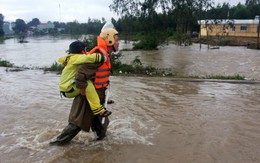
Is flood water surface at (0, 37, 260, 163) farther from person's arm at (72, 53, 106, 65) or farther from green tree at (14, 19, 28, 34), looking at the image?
green tree at (14, 19, 28, 34)

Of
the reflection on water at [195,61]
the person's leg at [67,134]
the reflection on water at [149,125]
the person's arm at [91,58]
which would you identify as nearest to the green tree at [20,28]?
the reflection on water at [195,61]

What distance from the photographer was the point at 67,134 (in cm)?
434

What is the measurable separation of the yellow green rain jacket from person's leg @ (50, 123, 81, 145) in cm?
57

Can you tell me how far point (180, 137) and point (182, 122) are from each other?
77 cm

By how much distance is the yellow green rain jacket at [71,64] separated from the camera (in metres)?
3.90

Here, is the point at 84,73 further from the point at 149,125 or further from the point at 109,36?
the point at 149,125

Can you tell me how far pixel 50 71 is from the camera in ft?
39.8

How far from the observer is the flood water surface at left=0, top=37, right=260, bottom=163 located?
4.16 m

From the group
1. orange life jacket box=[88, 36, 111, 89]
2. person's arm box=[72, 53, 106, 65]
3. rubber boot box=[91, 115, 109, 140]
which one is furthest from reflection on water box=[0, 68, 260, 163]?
person's arm box=[72, 53, 106, 65]

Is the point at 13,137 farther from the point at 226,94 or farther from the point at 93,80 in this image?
the point at 226,94

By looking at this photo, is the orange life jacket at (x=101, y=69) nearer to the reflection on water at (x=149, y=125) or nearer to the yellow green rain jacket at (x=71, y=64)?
the yellow green rain jacket at (x=71, y=64)

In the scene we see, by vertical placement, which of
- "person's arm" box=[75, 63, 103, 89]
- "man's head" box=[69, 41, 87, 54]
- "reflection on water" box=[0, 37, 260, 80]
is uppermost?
"man's head" box=[69, 41, 87, 54]

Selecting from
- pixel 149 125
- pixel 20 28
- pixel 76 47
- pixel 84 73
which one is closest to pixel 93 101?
pixel 84 73

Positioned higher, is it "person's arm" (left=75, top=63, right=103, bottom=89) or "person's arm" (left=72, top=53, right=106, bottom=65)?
"person's arm" (left=72, top=53, right=106, bottom=65)
